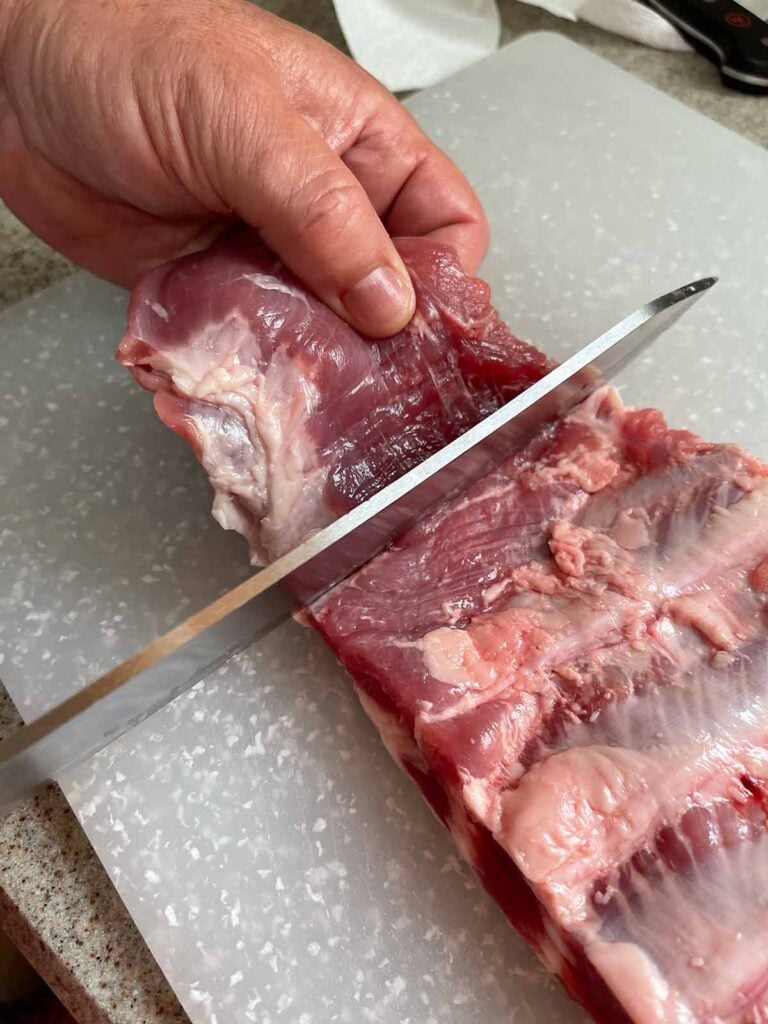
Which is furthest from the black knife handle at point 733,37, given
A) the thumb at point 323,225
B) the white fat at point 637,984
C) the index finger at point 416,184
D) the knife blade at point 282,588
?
the white fat at point 637,984

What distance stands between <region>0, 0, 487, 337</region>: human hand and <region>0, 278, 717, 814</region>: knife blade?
0.29m

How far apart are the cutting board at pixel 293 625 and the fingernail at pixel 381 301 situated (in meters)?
0.53

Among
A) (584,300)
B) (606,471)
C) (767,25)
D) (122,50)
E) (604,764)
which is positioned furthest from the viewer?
(767,25)

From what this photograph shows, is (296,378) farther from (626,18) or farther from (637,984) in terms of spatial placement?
(626,18)

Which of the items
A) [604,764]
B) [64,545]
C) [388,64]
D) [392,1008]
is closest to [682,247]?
[388,64]

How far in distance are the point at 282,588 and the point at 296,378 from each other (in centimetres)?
38

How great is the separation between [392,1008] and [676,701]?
64cm

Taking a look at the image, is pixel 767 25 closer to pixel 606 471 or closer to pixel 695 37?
pixel 695 37

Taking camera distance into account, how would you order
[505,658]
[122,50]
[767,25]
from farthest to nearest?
[767,25]
[122,50]
[505,658]

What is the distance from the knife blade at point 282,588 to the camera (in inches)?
54.8

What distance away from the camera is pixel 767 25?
2.87 metres

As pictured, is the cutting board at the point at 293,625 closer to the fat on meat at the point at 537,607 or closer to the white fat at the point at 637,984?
the fat on meat at the point at 537,607

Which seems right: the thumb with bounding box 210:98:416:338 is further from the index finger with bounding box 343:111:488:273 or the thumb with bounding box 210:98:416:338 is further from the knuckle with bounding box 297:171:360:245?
the index finger with bounding box 343:111:488:273

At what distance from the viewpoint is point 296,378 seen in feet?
5.42
